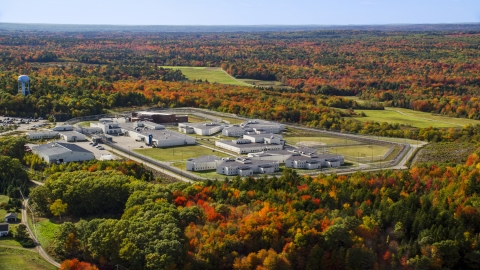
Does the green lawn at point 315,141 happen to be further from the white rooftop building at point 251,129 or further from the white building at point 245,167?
the white building at point 245,167

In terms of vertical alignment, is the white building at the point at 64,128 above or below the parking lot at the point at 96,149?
above

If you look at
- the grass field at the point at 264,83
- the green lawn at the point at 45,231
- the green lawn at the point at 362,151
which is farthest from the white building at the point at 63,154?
the grass field at the point at 264,83

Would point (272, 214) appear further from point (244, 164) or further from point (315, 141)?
point (315, 141)

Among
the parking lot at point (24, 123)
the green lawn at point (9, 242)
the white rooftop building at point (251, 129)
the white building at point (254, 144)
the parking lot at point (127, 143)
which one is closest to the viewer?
the green lawn at point (9, 242)

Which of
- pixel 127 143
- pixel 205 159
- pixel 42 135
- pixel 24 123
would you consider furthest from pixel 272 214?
pixel 24 123

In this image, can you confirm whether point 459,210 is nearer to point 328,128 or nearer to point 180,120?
point 328,128

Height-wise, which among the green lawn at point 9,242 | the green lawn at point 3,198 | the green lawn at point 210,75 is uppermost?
the green lawn at point 210,75

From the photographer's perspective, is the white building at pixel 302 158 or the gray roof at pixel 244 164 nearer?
the gray roof at pixel 244 164

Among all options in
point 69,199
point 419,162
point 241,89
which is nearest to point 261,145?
point 419,162
